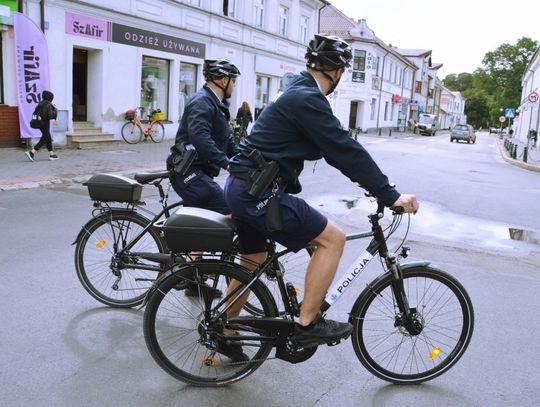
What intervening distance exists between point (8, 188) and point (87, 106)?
8.58 m

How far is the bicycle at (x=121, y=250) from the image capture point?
4.26 m

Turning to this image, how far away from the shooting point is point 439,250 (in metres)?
7.11

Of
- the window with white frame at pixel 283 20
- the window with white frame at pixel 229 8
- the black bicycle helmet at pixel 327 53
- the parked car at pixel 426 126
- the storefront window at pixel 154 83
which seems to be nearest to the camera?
the black bicycle helmet at pixel 327 53

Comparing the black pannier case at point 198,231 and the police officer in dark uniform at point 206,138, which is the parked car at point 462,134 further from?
the black pannier case at point 198,231

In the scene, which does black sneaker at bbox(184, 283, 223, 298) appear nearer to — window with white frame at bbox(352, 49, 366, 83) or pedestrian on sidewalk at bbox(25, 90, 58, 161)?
pedestrian on sidewalk at bbox(25, 90, 58, 161)

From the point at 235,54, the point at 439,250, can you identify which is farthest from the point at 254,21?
the point at 439,250

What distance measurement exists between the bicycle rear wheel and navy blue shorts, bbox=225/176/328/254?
296 mm

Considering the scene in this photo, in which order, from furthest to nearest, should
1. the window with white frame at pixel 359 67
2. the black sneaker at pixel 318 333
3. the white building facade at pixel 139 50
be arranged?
the window with white frame at pixel 359 67, the white building facade at pixel 139 50, the black sneaker at pixel 318 333

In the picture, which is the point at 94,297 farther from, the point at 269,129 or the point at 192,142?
the point at 269,129

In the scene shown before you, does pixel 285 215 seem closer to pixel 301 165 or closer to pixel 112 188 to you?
pixel 301 165

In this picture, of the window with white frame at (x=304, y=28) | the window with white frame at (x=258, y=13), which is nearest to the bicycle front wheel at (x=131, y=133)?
the window with white frame at (x=258, y=13)

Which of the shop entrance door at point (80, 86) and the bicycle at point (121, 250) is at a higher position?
the shop entrance door at point (80, 86)

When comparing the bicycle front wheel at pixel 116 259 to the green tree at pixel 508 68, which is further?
the green tree at pixel 508 68

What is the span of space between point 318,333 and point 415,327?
70 cm
